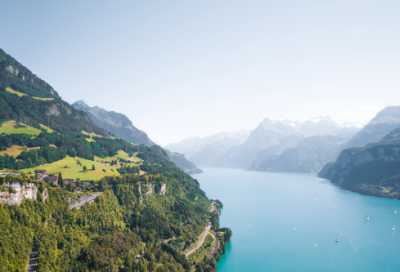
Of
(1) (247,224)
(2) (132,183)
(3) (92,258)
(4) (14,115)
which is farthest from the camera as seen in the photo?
(4) (14,115)

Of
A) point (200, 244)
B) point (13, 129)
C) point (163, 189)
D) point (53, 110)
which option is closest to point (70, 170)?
point (163, 189)

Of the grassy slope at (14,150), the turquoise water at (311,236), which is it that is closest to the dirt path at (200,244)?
the turquoise water at (311,236)

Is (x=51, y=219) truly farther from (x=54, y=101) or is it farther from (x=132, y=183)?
(x=54, y=101)

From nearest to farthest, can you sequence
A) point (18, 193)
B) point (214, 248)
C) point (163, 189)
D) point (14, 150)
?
point (18, 193)
point (214, 248)
point (14, 150)
point (163, 189)

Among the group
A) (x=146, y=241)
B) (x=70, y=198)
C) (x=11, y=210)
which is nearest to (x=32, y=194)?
(x=11, y=210)

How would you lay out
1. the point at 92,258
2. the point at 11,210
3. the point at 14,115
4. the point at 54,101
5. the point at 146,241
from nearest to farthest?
the point at 11,210, the point at 92,258, the point at 146,241, the point at 14,115, the point at 54,101

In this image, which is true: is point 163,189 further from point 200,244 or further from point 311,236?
point 311,236

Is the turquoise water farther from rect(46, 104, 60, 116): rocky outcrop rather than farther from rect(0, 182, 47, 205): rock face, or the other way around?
rect(46, 104, 60, 116): rocky outcrop
